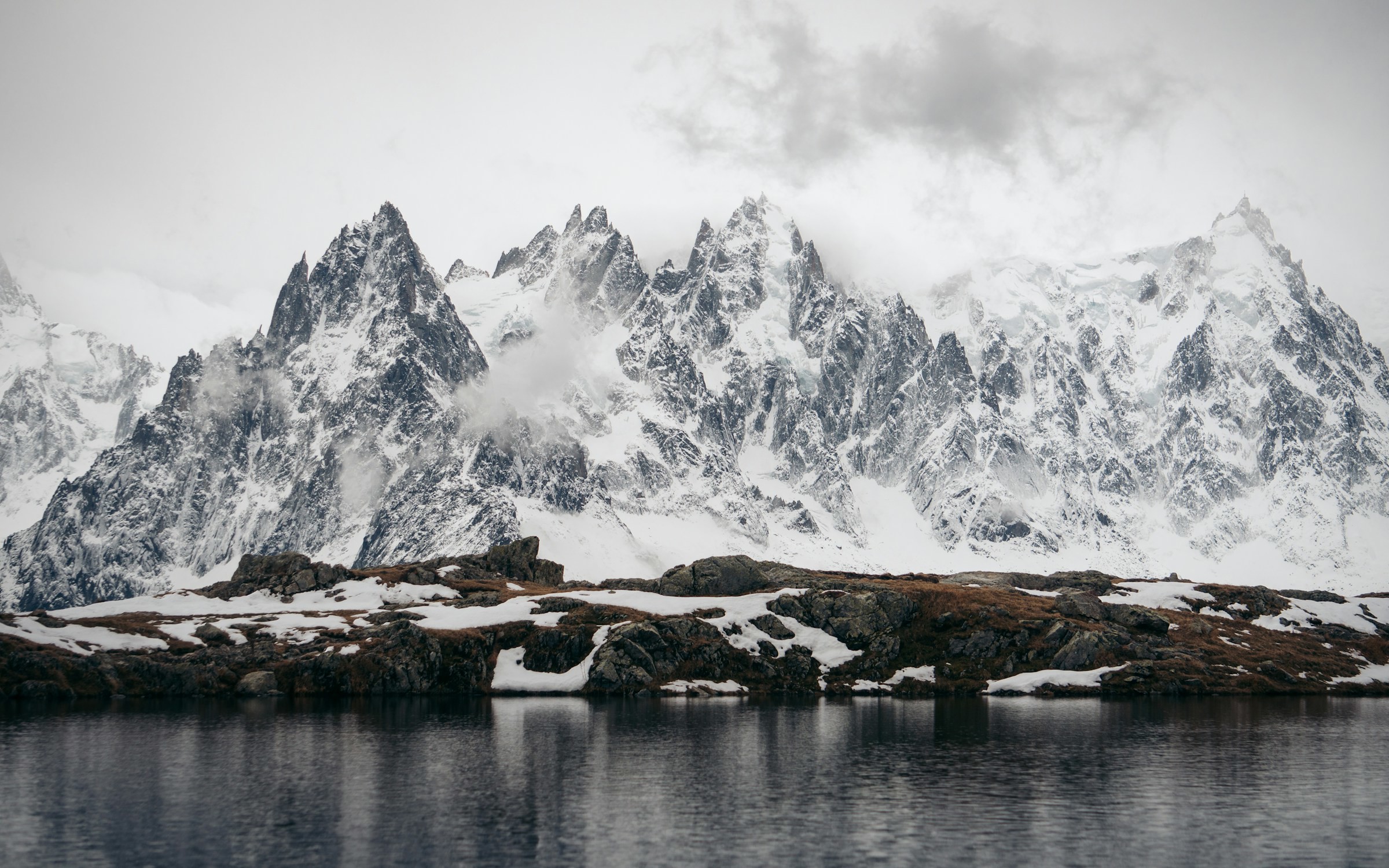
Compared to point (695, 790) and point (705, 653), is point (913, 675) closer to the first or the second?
point (705, 653)

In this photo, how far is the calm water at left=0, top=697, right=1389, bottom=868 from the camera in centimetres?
6162

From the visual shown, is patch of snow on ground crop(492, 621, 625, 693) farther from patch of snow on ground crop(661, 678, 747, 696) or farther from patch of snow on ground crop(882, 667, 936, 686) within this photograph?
patch of snow on ground crop(882, 667, 936, 686)

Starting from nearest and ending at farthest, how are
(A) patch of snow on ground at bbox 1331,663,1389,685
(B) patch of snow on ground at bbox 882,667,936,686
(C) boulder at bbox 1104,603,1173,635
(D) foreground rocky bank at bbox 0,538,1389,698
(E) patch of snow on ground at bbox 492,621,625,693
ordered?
(D) foreground rocky bank at bbox 0,538,1389,698 → (E) patch of snow on ground at bbox 492,621,625,693 → (B) patch of snow on ground at bbox 882,667,936,686 → (A) patch of snow on ground at bbox 1331,663,1389,685 → (C) boulder at bbox 1104,603,1173,635

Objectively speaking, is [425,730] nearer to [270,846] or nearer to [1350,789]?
[270,846]

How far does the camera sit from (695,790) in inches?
3187

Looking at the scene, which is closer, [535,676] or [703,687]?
[703,687]

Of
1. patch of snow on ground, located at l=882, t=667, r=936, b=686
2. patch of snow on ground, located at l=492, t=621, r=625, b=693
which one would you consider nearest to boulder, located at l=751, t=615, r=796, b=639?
patch of snow on ground, located at l=882, t=667, r=936, b=686

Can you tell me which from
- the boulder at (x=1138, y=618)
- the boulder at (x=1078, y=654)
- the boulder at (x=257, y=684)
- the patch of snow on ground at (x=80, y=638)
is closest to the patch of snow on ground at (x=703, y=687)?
the boulder at (x=1078, y=654)

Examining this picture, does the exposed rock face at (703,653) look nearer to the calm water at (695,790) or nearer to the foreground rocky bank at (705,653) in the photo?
the foreground rocky bank at (705,653)

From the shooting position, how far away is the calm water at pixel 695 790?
202 feet

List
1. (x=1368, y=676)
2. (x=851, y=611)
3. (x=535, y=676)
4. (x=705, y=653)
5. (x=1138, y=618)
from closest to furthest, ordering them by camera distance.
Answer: (x=535, y=676), (x=705, y=653), (x=1368, y=676), (x=851, y=611), (x=1138, y=618)

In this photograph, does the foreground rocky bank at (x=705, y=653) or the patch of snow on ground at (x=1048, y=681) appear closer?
the patch of snow on ground at (x=1048, y=681)

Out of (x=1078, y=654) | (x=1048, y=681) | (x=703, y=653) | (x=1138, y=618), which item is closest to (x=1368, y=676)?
(x=1138, y=618)

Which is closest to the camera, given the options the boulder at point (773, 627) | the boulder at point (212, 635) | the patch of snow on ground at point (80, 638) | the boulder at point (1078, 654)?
the boulder at point (1078, 654)
